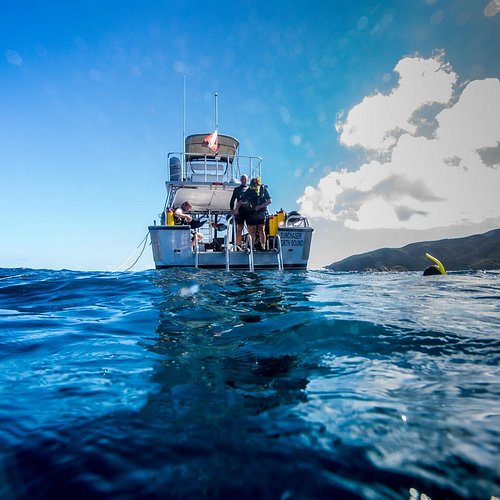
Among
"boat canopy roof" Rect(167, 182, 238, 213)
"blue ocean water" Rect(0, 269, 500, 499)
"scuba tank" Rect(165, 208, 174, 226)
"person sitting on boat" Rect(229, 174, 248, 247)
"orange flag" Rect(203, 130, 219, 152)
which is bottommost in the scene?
"blue ocean water" Rect(0, 269, 500, 499)

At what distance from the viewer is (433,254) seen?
5403cm

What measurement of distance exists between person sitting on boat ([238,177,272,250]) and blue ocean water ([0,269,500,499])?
579 cm

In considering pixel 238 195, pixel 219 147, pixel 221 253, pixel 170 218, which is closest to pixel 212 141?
pixel 219 147

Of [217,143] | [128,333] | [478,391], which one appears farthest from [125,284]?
[217,143]

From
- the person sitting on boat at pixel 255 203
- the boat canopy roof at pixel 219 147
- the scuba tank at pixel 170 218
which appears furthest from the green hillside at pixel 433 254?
the scuba tank at pixel 170 218

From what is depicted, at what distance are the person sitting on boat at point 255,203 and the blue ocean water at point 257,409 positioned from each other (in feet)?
19.0

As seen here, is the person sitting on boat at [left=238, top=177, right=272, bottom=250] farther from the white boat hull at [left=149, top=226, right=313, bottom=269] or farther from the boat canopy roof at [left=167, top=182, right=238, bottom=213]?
the boat canopy roof at [left=167, top=182, right=238, bottom=213]

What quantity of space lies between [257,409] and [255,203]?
Result: 7172 millimetres

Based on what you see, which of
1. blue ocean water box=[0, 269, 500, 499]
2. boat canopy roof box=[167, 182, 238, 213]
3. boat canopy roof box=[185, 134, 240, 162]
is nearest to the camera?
blue ocean water box=[0, 269, 500, 499]

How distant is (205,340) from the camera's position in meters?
2.15

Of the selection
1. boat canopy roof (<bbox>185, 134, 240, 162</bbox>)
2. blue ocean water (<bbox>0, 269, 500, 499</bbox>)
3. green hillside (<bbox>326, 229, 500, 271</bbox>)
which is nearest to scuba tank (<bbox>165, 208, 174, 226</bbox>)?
boat canopy roof (<bbox>185, 134, 240, 162</bbox>)

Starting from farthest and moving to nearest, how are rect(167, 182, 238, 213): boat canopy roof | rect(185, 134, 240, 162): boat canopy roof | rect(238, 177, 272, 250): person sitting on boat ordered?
rect(185, 134, 240, 162): boat canopy roof < rect(167, 182, 238, 213): boat canopy roof < rect(238, 177, 272, 250): person sitting on boat

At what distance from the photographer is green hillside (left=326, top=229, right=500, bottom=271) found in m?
50.8

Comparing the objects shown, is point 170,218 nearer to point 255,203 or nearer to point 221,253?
point 221,253
